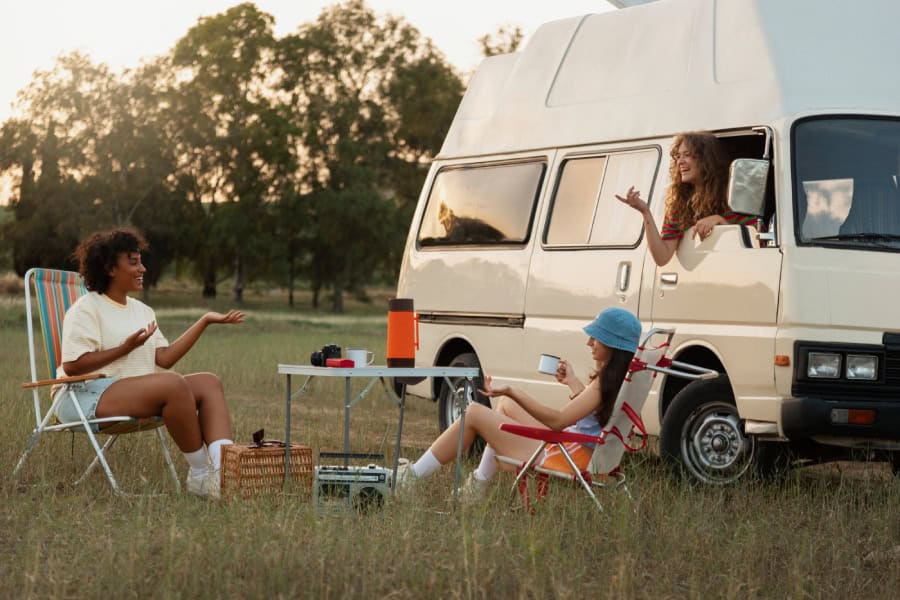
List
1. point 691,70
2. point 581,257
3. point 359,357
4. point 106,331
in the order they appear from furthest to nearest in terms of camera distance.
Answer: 1. point 581,257
2. point 691,70
3. point 106,331
4. point 359,357

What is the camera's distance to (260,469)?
691cm

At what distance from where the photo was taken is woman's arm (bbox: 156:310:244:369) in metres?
7.21

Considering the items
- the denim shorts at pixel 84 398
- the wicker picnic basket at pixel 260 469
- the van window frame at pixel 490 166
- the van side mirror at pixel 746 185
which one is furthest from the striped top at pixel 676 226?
the denim shorts at pixel 84 398

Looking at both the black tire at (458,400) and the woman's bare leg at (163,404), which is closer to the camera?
the woman's bare leg at (163,404)

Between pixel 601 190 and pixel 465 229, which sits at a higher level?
pixel 601 190

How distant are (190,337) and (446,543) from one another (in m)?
2.49

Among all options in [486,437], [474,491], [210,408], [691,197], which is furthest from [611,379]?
[210,408]

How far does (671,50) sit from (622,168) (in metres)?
0.73

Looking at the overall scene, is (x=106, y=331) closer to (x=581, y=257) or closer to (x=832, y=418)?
(x=581, y=257)

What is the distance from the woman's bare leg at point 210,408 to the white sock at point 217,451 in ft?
0.16

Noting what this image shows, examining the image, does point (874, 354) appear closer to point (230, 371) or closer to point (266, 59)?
point (230, 371)

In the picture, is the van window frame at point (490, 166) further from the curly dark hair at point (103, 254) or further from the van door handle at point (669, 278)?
the curly dark hair at point (103, 254)

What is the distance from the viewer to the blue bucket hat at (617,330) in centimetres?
664

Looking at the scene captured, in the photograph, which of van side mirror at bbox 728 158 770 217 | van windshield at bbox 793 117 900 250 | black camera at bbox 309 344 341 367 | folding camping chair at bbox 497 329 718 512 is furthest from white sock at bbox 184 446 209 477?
van windshield at bbox 793 117 900 250
